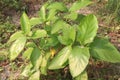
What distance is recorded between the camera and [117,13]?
352 cm

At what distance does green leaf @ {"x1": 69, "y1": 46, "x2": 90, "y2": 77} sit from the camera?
6.88 feet

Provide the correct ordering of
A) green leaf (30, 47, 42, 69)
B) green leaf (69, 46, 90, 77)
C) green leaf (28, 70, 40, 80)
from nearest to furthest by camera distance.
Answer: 1. green leaf (69, 46, 90, 77)
2. green leaf (30, 47, 42, 69)
3. green leaf (28, 70, 40, 80)

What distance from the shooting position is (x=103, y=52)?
2.22 meters

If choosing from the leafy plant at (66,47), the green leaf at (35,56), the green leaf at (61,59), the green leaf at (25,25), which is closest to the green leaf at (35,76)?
the leafy plant at (66,47)

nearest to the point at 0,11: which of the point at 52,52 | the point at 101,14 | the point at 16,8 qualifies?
the point at 16,8

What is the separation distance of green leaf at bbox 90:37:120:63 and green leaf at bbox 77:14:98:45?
4.1 inches

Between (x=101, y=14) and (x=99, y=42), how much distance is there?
144 centimetres

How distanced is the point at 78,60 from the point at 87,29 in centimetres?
28

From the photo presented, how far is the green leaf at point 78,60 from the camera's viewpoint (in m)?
2.10

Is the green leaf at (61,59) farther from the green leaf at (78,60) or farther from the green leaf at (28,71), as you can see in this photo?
the green leaf at (28,71)

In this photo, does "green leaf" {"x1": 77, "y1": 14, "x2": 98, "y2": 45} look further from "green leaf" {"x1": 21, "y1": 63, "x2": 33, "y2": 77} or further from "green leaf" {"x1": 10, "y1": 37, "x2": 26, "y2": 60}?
"green leaf" {"x1": 21, "y1": 63, "x2": 33, "y2": 77}

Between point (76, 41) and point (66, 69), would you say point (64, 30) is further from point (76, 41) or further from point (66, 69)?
point (66, 69)

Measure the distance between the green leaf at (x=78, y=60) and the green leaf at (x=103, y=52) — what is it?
0.10 metres

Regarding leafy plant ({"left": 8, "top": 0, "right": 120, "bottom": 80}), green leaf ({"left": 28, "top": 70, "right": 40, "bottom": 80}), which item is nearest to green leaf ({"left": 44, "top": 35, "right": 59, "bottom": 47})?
leafy plant ({"left": 8, "top": 0, "right": 120, "bottom": 80})
